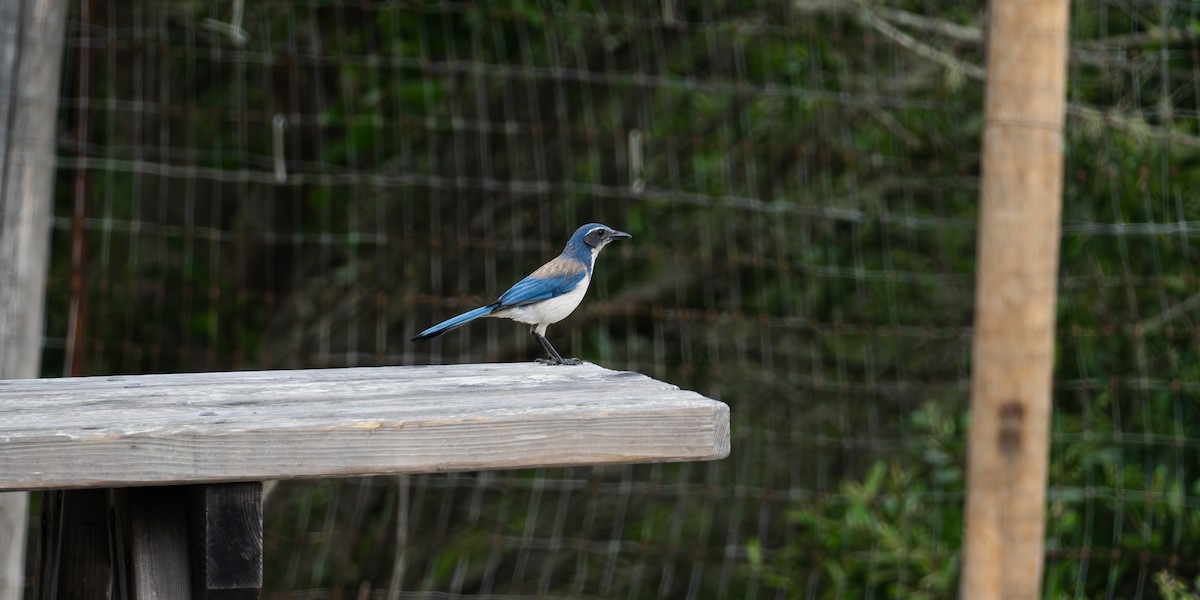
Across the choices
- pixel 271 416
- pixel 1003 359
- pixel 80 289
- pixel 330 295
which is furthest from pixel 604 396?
pixel 330 295

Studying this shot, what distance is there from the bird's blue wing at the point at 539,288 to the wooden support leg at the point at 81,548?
136 cm

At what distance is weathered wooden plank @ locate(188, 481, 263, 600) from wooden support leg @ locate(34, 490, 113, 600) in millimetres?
661

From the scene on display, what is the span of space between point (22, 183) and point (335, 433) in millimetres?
2520

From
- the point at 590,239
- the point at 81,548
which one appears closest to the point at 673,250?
the point at 590,239

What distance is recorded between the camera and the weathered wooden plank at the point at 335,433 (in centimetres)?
211

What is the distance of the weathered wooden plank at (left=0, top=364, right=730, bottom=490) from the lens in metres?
2.11

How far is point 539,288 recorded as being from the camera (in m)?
4.21

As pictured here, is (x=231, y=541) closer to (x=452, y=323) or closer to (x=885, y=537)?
(x=452, y=323)

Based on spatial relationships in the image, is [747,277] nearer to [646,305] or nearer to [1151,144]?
[646,305]

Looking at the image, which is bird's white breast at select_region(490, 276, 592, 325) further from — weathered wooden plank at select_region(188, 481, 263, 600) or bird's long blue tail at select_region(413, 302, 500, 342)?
weathered wooden plank at select_region(188, 481, 263, 600)

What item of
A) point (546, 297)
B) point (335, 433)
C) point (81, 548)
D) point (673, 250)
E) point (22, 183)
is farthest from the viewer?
point (673, 250)

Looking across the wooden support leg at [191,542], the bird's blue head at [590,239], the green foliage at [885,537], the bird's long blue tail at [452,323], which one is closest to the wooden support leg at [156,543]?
the wooden support leg at [191,542]

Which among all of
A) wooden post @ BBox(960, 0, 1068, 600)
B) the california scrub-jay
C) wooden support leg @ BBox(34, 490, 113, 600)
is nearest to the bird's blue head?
the california scrub-jay

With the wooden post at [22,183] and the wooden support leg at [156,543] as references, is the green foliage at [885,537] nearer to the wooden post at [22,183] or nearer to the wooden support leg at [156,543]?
the wooden post at [22,183]
